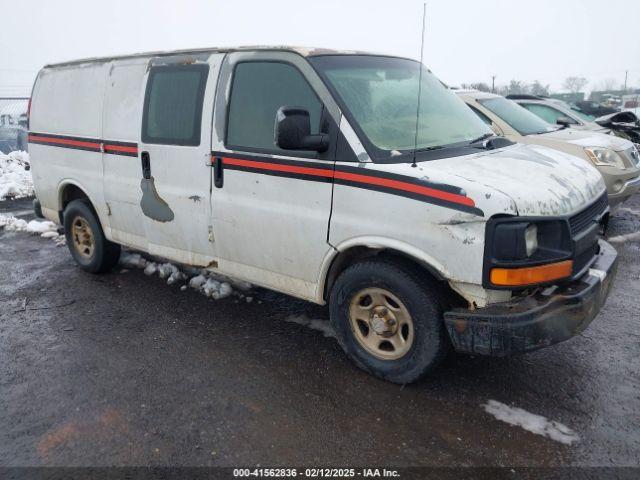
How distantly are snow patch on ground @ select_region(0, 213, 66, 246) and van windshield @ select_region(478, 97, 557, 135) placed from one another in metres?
6.30

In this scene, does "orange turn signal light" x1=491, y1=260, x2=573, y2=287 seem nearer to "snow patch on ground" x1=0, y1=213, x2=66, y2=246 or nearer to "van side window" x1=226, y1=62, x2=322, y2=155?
"van side window" x1=226, y1=62, x2=322, y2=155

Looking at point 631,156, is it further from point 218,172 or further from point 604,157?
point 218,172

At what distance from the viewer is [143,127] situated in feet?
14.8

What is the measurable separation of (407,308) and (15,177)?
34.9 feet

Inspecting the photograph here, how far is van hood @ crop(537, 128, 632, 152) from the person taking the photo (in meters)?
6.94

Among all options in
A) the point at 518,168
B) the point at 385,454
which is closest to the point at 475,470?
the point at 385,454

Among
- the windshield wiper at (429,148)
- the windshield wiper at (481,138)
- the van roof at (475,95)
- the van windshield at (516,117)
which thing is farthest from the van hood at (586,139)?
the windshield wiper at (429,148)

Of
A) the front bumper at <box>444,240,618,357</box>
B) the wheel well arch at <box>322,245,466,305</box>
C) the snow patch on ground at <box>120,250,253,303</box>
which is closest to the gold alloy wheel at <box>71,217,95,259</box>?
the snow patch on ground at <box>120,250,253,303</box>

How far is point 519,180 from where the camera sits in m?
3.06

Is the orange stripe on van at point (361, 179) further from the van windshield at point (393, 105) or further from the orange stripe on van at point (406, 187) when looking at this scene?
the van windshield at point (393, 105)

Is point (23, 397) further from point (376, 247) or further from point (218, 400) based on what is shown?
point (376, 247)

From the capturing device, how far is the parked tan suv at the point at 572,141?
6.75 m

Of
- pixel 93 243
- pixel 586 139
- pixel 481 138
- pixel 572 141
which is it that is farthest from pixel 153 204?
pixel 586 139

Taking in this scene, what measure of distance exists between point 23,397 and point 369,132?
2.83 m
